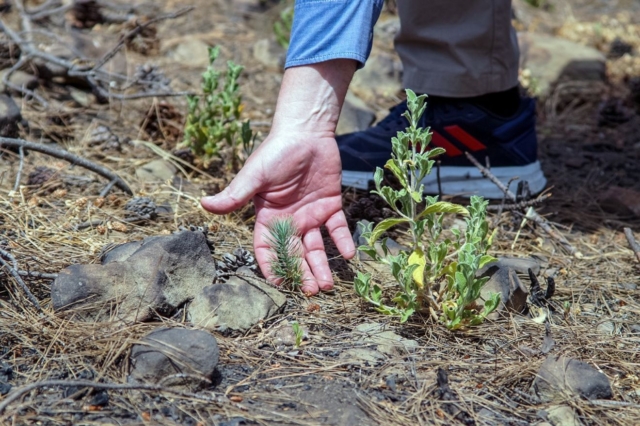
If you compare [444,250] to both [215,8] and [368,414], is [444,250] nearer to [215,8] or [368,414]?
[368,414]

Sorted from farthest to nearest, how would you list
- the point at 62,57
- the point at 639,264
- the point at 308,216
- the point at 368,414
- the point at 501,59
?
the point at 62,57 → the point at 501,59 → the point at 639,264 → the point at 308,216 → the point at 368,414

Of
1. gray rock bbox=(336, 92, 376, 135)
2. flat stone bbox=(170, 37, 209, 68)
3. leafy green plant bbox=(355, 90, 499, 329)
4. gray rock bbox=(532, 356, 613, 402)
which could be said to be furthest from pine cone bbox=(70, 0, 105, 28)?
gray rock bbox=(532, 356, 613, 402)

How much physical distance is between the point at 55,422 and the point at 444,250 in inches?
44.6

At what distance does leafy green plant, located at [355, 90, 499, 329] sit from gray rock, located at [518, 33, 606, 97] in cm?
309

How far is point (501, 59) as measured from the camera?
9.87ft

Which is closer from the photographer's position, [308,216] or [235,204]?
[235,204]

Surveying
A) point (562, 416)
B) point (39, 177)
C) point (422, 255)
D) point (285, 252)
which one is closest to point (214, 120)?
point (39, 177)

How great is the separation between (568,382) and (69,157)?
2.03 metres

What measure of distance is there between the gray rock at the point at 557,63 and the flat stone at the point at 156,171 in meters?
2.88

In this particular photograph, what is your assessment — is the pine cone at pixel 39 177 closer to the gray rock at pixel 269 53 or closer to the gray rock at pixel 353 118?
the gray rock at pixel 353 118

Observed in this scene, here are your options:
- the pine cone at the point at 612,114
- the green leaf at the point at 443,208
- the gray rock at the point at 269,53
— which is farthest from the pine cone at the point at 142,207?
the pine cone at the point at 612,114

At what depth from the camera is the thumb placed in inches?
84.3

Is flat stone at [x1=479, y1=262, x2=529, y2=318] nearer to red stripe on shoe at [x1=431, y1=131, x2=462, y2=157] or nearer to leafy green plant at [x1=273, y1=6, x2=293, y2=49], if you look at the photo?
red stripe on shoe at [x1=431, y1=131, x2=462, y2=157]

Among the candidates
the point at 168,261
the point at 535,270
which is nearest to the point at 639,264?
the point at 535,270
